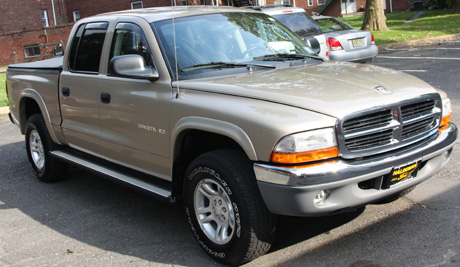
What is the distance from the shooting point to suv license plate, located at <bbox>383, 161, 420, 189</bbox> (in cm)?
368

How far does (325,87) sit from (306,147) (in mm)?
683

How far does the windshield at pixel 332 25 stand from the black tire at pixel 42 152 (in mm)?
9092

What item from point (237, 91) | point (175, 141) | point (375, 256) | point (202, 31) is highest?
point (202, 31)

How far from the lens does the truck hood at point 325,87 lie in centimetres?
362

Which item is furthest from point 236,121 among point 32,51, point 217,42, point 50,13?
point 50,13

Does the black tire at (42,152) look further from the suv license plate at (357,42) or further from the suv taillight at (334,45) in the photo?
the suv license plate at (357,42)

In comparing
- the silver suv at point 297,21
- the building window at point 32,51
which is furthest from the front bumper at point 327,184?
the building window at point 32,51

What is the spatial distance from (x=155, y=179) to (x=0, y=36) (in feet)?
96.2

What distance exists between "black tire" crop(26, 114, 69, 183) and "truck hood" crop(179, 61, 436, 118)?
2.67 m

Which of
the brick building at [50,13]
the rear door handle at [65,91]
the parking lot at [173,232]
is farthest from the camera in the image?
the brick building at [50,13]

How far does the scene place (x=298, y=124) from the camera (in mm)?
3430

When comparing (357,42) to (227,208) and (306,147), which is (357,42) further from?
(306,147)

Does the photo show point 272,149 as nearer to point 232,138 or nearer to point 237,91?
point 232,138

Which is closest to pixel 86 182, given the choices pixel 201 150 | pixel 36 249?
pixel 36 249
